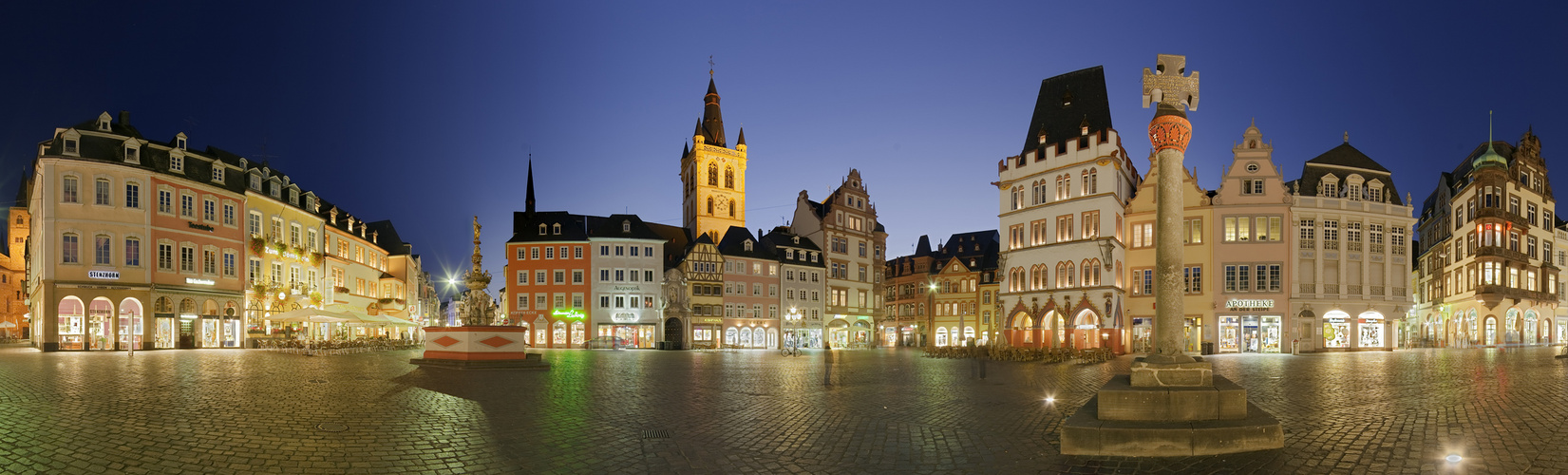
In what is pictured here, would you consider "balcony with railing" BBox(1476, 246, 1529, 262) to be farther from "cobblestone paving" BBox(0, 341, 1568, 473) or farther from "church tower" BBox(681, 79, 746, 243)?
"church tower" BBox(681, 79, 746, 243)

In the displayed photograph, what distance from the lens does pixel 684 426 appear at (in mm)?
11641

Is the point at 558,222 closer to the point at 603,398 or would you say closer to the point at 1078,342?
the point at 1078,342

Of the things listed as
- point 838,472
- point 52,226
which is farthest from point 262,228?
point 838,472

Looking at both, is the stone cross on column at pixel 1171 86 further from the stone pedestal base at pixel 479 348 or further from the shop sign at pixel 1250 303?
the shop sign at pixel 1250 303

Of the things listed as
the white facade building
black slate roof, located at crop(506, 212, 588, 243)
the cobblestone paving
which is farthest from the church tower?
the cobblestone paving

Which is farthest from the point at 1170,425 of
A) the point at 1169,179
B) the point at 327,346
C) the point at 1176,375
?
the point at 327,346

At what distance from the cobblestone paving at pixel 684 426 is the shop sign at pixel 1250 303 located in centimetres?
2736

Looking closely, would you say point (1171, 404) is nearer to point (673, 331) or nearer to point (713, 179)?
point (673, 331)

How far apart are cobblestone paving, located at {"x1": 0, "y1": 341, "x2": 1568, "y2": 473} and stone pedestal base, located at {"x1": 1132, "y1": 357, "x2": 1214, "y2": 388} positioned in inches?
44.0

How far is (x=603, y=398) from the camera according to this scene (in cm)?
1558

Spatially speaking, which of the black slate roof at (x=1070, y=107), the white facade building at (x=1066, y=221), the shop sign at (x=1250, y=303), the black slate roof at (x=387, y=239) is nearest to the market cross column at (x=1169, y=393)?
the white facade building at (x=1066, y=221)

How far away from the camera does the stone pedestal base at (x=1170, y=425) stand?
9.09 m

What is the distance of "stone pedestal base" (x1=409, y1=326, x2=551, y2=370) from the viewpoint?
83.9ft

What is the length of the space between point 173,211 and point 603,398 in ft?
124
